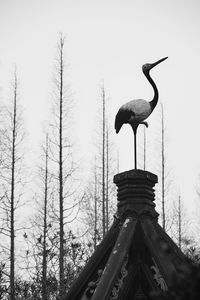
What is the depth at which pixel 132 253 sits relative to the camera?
438cm

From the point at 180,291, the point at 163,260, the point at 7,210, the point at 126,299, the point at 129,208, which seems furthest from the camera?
A: the point at 7,210

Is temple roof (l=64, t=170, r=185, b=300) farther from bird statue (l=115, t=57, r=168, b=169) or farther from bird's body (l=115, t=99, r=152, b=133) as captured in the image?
bird's body (l=115, t=99, r=152, b=133)

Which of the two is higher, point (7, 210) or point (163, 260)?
point (7, 210)

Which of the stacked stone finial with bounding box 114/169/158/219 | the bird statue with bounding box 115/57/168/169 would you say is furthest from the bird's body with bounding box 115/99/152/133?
the stacked stone finial with bounding box 114/169/158/219

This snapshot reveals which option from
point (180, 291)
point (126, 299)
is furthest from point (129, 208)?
point (180, 291)

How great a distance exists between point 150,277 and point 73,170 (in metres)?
10.9

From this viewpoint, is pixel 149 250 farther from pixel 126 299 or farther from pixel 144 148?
pixel 144 148

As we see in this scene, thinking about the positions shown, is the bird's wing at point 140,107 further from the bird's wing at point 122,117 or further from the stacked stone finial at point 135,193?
the stacked stone finial at point 135,193

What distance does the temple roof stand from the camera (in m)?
3.96

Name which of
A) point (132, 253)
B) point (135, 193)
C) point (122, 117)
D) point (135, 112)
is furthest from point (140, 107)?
point (132, 253)

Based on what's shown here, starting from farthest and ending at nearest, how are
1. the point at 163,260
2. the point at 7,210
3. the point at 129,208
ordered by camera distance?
the point at 7,210, the point at 129,208, the point at 163,260

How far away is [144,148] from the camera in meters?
20.0

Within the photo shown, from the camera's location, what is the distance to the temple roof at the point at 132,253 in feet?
13.0

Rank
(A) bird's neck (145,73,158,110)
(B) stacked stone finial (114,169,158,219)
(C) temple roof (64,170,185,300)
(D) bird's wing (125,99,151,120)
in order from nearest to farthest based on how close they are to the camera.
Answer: (C) temple roof (64,170,185,300) → (B) stacked stone finial (114,169,158,219) → (D) bird's wing (125,99,151,120) → (A) bird's neck (145,73,158,110)
